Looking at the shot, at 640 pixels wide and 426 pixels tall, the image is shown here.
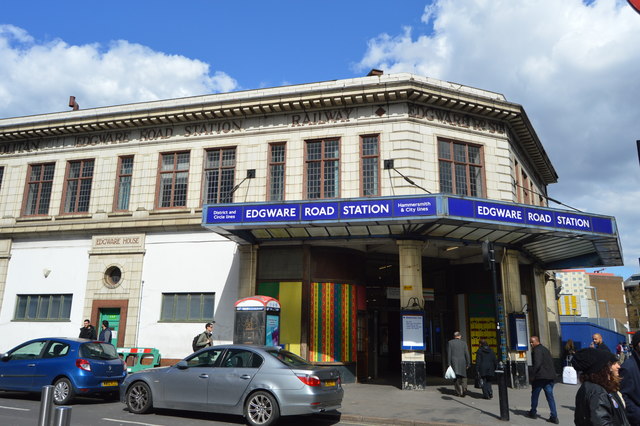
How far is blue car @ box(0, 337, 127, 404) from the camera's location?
11.1 m

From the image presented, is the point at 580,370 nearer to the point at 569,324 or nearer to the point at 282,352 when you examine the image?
the point at 282,352

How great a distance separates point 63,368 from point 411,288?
9.96 meters

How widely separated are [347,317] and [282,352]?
725 cm

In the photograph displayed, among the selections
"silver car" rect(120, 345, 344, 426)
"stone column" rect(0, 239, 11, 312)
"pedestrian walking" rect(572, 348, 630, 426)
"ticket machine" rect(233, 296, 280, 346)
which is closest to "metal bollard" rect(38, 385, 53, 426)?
"pedestrian walking" rect(572, 348, 630, 426)

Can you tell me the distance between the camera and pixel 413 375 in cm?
1491

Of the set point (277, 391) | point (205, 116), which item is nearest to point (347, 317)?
point (277, 391)

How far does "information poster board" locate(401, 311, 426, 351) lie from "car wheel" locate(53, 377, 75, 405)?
924 centimetres

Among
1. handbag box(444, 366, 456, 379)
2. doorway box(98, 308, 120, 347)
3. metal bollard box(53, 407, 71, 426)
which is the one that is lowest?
handbag box(444, 366, 456, 379)

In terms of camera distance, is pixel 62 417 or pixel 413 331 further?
pixel 413 331

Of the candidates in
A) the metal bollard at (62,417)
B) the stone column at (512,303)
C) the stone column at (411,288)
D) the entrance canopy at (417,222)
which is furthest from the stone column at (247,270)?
the metal bollard at (62,417)

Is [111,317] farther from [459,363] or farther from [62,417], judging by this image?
[62,417]

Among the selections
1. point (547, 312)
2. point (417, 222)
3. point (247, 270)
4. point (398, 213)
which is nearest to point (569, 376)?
point (547, 312)

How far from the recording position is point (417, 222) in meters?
13.8

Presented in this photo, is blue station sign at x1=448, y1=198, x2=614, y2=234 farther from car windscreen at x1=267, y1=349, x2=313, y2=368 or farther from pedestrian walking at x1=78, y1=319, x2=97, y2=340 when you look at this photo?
pedestrian walking at x1=78, y1=319, x2=97, y2=340
